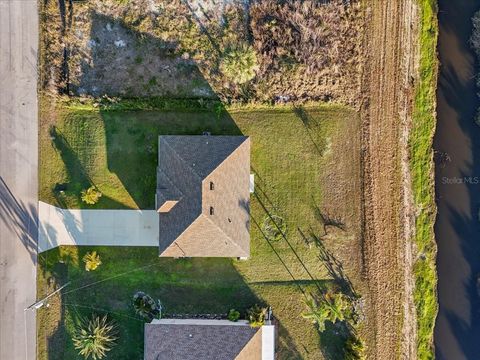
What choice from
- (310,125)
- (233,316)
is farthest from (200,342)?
(310,125)

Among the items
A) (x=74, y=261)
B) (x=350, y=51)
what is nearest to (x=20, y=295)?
(x=74, y=261)

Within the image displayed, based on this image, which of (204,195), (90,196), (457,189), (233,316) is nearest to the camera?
(204,195)

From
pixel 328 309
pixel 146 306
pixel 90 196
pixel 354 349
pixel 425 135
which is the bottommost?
pixel 354 349

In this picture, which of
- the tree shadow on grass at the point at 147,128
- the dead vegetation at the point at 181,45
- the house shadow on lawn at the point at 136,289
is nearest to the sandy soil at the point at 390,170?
the dead vegetation at the point at 181,45

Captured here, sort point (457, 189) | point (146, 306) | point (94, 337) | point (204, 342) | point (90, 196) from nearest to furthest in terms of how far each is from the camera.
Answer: point (204, 342)
point (94, 337)
point (90, 196)
point (146, 306)
point (457, 189)

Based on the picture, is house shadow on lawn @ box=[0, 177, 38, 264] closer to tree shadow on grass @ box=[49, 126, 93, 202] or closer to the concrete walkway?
the concrete walkway

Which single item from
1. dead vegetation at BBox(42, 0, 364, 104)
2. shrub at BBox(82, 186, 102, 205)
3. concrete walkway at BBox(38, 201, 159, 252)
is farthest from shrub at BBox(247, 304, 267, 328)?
dead vegetation at BBox(42, 0, 364, 104)

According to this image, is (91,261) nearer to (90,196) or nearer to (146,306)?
(90,196)
